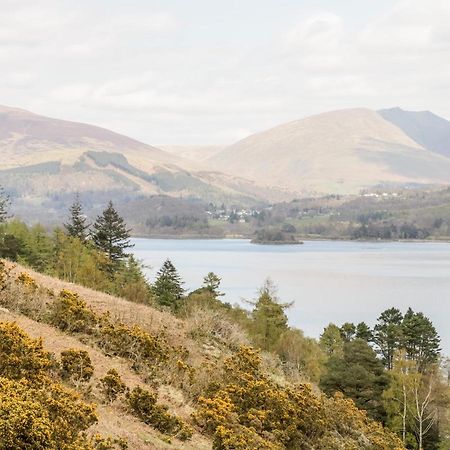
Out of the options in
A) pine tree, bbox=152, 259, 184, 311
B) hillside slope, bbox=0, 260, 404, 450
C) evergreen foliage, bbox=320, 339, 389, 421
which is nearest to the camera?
hillside slope, bbox=0, 260, 404, 450

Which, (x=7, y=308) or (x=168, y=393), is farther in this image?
(x=7, y=308)

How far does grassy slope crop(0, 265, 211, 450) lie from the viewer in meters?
12.8

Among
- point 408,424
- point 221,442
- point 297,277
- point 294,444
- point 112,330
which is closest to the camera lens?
point 221,442

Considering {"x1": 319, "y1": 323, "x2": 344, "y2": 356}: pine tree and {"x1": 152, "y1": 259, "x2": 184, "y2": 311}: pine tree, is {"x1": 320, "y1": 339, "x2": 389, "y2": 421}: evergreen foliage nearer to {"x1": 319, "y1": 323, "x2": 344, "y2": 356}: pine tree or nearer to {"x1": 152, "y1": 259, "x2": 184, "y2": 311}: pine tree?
{"x1": 152, "y1": 259, "x2": 184, "y2": 311}: pine tree

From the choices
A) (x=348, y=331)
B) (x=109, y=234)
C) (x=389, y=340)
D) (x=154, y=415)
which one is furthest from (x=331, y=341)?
(x=154, y=415)

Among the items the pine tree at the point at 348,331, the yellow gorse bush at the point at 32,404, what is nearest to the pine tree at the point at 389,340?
the pine tree at the point at 348,331

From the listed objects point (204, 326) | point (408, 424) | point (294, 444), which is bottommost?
point (408, 424)

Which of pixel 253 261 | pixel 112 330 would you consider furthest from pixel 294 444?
pixel 253 261

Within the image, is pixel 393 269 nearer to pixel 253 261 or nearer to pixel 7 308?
pixel 253 261

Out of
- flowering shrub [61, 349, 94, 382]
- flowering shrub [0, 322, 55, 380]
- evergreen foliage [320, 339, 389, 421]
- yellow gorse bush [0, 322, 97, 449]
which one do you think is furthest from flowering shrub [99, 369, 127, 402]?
evergreen foliage [320, 339, 389, 421]

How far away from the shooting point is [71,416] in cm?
1068

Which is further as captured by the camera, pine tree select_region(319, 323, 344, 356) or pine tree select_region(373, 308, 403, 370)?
pine tree select_region(319, 323, 344, 356)

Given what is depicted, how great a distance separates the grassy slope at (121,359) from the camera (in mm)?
12844

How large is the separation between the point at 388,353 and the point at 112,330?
50.7 metres
